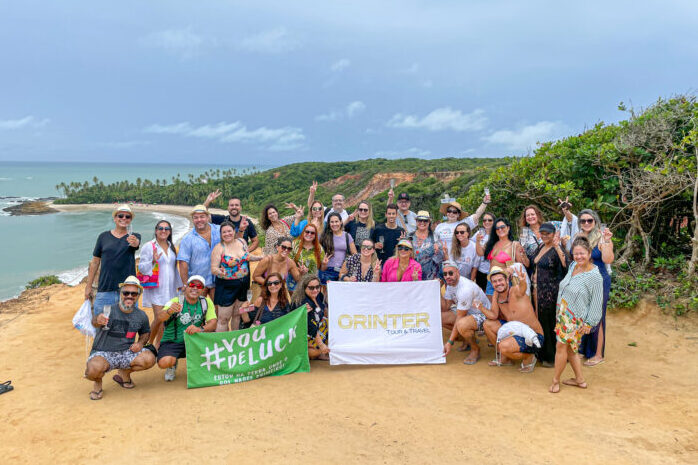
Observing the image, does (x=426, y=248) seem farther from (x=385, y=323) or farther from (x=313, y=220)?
(x=313, y=220)

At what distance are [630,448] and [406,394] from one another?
2.27 metres

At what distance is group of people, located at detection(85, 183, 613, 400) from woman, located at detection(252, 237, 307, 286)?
0.06 feet

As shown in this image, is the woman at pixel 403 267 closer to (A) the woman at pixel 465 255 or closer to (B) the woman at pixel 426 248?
(B) the woman at pixel 426 248

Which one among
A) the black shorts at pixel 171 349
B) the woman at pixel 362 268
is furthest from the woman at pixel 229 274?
the woman at pixel 362 268

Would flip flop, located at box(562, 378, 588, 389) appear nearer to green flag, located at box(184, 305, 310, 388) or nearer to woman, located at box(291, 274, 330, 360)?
woman, located at box(291, 274, 330, 360)

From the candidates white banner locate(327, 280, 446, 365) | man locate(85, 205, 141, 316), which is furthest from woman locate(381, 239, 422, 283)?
man locate(85, 205, 141, 316)

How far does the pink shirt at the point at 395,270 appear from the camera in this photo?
6562 mm

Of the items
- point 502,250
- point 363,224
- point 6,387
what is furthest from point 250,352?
point 502,250

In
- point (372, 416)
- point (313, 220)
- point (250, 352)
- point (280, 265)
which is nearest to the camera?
point (372, 416)

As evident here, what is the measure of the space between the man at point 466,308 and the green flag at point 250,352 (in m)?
2.06

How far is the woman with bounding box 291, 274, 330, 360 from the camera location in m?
6.21

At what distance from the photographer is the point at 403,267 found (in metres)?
6.56

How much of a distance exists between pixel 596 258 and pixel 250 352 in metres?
4.81

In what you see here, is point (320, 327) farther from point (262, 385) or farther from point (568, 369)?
point (568, 369)
